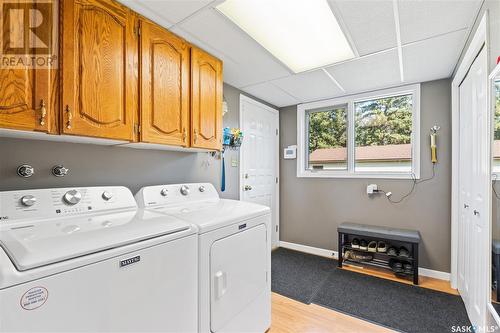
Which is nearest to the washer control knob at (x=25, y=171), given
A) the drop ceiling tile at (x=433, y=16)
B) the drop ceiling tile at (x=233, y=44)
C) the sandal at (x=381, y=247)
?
the drop ceiling tile at (x=233, y=44)

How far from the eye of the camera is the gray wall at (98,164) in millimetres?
1316

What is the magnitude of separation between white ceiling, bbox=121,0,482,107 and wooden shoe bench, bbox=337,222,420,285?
1.69 m

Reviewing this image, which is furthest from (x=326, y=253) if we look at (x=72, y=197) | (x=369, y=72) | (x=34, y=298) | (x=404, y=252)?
(x=34, y=298)

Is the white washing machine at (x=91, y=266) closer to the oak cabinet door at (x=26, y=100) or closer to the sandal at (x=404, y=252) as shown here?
the oak cabinet door at (x=26, y=100)

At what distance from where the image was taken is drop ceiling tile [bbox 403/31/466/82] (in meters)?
1.82

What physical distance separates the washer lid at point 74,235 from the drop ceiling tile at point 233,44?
1.29m

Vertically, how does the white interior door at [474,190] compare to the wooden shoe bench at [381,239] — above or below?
above

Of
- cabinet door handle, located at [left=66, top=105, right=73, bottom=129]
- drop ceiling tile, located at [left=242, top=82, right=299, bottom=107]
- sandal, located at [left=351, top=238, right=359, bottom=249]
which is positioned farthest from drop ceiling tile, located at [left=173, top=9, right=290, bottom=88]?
sandal, located at [left=351, top=238, right=359, bottom=249]

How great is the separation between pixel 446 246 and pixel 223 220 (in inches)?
104

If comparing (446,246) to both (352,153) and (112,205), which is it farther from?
(112,205)

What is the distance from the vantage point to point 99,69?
4.33 feet

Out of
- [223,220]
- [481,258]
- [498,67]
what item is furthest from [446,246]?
[223,220]

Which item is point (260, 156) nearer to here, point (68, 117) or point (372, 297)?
point (372, 297)

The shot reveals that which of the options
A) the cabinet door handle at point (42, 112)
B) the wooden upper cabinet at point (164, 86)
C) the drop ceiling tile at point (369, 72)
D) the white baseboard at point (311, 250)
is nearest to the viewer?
the cabinet door handle at point (42, 112)
